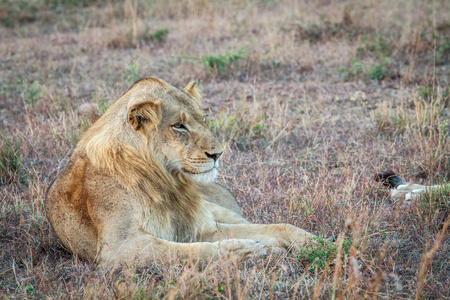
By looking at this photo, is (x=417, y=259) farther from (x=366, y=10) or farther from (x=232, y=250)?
(x=366, y=10)

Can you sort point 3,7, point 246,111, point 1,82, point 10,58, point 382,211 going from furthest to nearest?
point 3,7 < point 10,58 < point 1,82 < point 246,111 < point 382,211

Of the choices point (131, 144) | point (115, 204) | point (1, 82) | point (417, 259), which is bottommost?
point (1, 82)

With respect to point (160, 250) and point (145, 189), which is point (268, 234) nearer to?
point (160, 250)

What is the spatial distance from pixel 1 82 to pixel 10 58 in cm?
169

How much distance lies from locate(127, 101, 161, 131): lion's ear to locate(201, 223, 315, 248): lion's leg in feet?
2.76

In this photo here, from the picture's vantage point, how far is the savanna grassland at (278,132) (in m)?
2.72

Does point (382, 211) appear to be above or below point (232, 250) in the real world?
below

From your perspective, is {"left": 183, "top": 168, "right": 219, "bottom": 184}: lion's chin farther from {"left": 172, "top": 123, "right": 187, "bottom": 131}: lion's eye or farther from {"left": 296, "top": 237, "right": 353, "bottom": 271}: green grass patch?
{"left": 296, "top": 237, "right": 353, "bottom": 271}: green grass patch

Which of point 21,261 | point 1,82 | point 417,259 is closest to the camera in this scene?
point 417,259

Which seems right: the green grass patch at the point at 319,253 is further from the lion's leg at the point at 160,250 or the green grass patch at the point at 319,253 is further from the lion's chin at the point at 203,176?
the lion's chin at the point at 203,176

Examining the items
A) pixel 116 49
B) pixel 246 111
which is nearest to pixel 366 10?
pixel 116 49

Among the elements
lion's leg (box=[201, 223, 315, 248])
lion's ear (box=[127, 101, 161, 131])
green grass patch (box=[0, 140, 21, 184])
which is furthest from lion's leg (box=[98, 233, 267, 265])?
green grass patch (box=[0, 140, 21, 184])

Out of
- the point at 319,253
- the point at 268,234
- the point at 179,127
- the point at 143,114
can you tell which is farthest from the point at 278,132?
the point at 143,114

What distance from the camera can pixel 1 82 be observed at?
8242 mm
